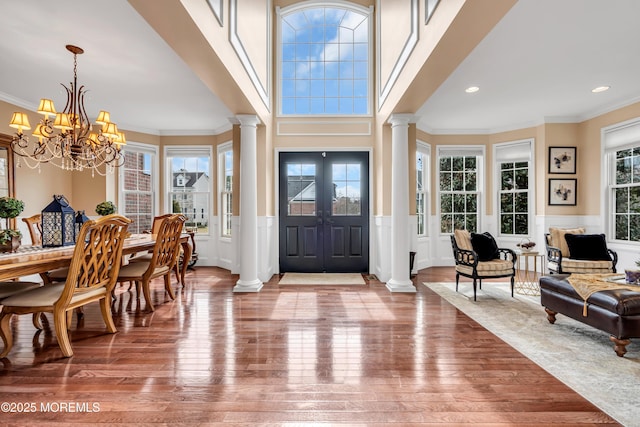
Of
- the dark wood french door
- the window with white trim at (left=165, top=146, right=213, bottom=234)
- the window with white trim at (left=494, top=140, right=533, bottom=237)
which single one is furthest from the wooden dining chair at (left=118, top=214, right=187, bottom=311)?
the window with white trim at (left=494, top=140, right=533, bottom=237)

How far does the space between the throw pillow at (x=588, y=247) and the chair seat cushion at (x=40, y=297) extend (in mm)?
5984

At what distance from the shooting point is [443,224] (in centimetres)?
645

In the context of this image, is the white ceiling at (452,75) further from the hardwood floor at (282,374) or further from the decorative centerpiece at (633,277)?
the hardwood floor at (282,374)

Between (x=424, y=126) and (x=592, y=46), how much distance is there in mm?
2856

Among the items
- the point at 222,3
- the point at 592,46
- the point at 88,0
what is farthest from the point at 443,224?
the point at 88,0

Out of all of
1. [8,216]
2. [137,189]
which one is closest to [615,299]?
[8,216]

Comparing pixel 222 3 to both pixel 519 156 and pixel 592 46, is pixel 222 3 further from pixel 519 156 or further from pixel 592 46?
pixel 519 156

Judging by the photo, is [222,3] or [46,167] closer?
[222,3]

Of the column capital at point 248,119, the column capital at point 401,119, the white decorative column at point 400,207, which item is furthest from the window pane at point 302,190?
the column capital at point 401,119

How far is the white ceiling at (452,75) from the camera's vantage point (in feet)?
9.18

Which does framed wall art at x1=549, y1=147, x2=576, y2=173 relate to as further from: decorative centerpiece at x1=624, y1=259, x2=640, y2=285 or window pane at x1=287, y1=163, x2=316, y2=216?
window pane at x1=287, y1=163, x2=316, y2=216

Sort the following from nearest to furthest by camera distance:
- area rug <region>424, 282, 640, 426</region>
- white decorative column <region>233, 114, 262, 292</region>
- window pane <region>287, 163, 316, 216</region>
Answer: area rug <region>424, 282, 640, 426</region>, white decorative column <region>233, 114, 262, 292</region>, window pane <region>287, 163, 316, 216</region>

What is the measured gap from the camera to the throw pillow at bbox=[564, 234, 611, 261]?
14.9 feet

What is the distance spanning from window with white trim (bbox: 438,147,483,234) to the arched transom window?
2173mm
